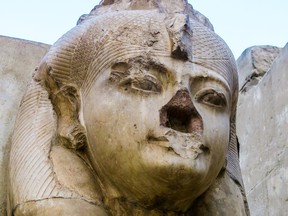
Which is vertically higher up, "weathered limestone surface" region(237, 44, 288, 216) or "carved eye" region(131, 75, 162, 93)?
"carved eye" region(131, 75, 162, 93)

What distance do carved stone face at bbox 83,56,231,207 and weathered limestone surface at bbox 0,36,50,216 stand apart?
457 mm

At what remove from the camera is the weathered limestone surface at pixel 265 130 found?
313 cm

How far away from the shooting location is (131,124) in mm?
1921

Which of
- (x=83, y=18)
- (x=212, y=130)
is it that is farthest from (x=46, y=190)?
(x=83, y=18)

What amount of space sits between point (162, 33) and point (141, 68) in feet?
0.40

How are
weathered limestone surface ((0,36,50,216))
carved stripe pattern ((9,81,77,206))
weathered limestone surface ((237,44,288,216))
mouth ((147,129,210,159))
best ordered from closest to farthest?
mouth ((147,129,210,159)), carved stripe pattern ((9,81,77,206)), weathered limestone surface ((0,36,50,216)), weathered limestone surface ((237,44,288,216))

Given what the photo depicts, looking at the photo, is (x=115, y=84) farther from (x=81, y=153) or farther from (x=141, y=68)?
(x=81, y=153)

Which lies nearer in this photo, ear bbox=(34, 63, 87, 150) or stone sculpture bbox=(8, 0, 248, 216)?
stone sculpture bbox=(8, 0, 248, 216)

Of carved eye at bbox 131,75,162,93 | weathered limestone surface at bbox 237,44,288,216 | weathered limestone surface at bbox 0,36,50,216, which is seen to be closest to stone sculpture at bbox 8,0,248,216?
carved eye at bbox 131,75,162,93

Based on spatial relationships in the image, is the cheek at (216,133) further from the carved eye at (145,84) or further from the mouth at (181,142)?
the carved eye at (145,84)

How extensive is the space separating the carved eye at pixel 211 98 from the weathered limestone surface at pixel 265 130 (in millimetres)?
1098

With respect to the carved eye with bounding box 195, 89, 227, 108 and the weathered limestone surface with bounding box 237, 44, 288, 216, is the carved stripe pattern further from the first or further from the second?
the weathered limestone surface with bounding box 237, 44, 288, 216

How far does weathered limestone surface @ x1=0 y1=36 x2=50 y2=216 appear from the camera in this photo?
7.98ft

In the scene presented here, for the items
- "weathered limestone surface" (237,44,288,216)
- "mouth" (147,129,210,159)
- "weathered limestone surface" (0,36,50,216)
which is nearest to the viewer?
"mouth" (147,129,210,159)
